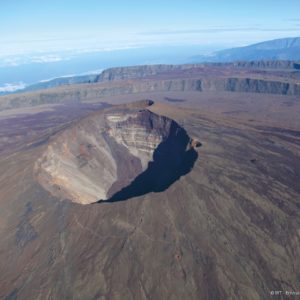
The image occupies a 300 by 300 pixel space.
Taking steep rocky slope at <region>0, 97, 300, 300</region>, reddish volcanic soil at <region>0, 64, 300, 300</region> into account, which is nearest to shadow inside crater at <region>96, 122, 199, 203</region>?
reddish volcanic soil at <region>0, 64, 300, 300</region>

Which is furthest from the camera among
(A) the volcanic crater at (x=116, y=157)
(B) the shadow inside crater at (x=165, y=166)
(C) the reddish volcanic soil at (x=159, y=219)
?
(A) the volcanic crater at (x=116, y=157)

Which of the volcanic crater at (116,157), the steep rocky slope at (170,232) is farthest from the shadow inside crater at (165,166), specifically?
the steep rocky slope at (170,232)

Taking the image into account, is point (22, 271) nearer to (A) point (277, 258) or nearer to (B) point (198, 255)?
(B) point (198, 255)

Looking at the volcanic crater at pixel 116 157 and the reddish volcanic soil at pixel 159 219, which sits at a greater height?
the reddish volcanic soil at pixel 159 219

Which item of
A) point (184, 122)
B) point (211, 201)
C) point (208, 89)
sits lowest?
point (208, 89)

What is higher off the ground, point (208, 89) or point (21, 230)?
point (21, 230)

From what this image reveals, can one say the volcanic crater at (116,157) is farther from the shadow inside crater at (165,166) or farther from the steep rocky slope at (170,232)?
the steep rocky slope at (170,232)

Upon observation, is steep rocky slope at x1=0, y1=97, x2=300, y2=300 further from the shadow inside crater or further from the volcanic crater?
the volcanic crater

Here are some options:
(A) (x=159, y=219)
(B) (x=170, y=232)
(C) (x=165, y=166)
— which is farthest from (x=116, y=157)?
(B) (x=170, y=232)

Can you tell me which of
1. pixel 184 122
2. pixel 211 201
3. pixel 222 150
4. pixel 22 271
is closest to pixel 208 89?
pixel 184 122
